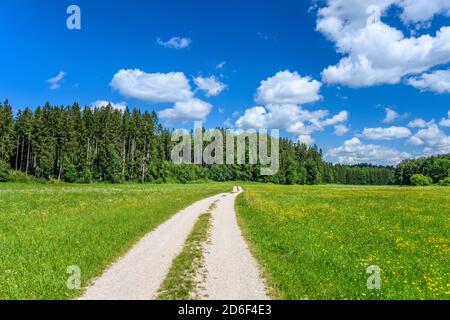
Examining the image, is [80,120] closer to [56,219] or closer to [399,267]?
[56,219]

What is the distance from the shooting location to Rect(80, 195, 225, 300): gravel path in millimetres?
9219

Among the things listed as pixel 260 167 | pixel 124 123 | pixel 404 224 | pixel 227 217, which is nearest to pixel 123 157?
pixel 124 123

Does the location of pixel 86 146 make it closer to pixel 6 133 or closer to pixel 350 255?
pixel 6 133

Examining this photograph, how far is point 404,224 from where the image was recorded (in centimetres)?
2173

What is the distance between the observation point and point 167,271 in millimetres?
11344

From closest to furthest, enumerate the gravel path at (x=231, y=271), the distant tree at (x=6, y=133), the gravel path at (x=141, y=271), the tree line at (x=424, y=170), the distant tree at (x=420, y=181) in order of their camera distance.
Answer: the gravel path at (x=141, y=271) → the gravel path at (x=231, y=271) → the distant tree at (x=6, y=133) → the distant tree at (x=420, y=181) → the tree line at (x=424, y=170)

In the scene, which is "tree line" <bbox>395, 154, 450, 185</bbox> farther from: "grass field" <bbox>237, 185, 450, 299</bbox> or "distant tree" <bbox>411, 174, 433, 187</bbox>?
"grass field" <bbox>237, 185, 450, 299</bbox>

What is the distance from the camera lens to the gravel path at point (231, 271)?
9.36 m

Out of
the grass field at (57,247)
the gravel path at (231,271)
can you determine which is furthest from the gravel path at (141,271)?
the gravel path at (231,271)

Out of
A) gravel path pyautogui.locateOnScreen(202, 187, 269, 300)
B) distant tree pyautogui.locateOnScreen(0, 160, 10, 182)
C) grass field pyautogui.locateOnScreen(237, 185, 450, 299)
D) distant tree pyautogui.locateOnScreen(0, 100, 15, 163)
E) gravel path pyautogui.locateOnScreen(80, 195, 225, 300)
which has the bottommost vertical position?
gravel path pyautogui.locateOnScreen(202, 187, 269, 300)

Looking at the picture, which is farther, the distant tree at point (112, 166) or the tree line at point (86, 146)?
the distant tree at point (112, 166)

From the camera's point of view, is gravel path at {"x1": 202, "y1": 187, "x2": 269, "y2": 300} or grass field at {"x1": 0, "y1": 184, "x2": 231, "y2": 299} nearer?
gravel path at {"x1": 202, "y1": 187, "x2": 269, "y2": 300}

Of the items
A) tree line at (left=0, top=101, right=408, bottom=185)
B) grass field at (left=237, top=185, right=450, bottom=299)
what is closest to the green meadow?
grass field at (left=237, top=185, right=450, bottom=299)

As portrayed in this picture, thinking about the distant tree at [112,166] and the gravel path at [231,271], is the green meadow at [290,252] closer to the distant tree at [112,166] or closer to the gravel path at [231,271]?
the gravel path at [231,271]
